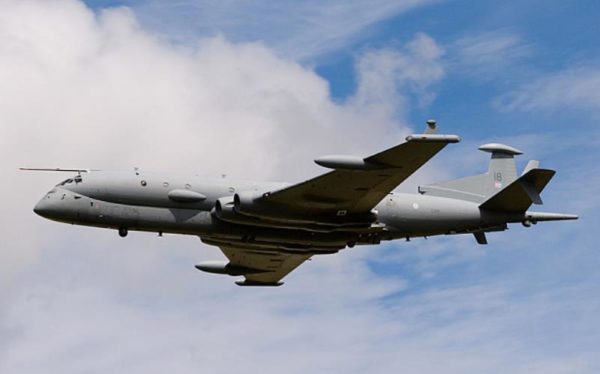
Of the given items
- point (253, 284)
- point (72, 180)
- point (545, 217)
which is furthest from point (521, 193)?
point (72, 180)

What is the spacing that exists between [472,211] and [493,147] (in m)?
3.45

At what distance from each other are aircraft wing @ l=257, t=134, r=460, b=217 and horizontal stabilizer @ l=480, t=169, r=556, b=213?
5.78m

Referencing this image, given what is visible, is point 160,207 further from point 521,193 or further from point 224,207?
point 521,193

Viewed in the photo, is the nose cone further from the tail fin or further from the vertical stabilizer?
the vertical stabilizer

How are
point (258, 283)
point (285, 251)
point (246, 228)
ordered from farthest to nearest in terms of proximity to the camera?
point (258, 283) < point (285, 251) < point (246, 228)

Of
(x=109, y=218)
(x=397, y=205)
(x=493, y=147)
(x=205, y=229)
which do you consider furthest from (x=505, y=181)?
(x=109, y=218)

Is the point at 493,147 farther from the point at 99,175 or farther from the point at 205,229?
the point at 99,175

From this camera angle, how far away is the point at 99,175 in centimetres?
5347

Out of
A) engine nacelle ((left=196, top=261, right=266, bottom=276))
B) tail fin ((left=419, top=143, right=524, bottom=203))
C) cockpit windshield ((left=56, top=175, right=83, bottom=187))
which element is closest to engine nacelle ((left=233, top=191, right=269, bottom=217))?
cockpit windshield ((left=56, top=175, right=83, bottom=187))

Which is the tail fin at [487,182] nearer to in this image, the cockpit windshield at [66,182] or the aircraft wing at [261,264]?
the aircraft wing at [261,264]

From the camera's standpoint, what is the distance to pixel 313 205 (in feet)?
174

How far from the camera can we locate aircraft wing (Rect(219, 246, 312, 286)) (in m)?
61.1

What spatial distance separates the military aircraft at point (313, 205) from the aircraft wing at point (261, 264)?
319 centimetres

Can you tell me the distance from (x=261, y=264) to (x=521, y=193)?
1328cm
